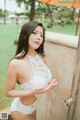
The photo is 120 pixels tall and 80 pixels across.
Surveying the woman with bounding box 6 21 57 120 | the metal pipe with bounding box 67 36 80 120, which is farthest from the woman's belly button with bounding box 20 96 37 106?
the metal pipe with bounding box 67 36 80 120

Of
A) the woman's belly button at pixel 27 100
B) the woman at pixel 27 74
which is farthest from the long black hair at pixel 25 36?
the woman's belly button at pixel 27 100

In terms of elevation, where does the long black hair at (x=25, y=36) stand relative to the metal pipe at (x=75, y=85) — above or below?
above

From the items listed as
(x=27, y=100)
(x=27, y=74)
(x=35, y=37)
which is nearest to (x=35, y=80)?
(x=27, y=74)

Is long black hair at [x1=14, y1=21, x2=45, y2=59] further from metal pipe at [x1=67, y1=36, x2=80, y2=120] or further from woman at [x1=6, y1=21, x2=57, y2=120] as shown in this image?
metal pipe at [x1=67, y1=36, x2=80, y2=120]

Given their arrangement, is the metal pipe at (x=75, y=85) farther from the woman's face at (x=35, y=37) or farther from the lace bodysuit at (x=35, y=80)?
the woman's face at (x=35, y=37)

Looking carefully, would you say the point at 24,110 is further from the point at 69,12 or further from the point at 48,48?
the point at 69,12

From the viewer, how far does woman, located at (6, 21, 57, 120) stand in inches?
75.7

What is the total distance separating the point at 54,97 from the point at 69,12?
17.5m

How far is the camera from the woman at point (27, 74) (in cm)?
192

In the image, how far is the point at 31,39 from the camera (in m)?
1.99

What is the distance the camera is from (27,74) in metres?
1.96

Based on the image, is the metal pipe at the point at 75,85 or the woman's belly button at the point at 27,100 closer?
the metal pipe at the point at 75,85

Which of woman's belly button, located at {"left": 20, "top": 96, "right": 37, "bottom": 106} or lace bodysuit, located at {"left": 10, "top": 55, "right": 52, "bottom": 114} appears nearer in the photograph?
lace bodysuit, located at {"left": 10, "top": 55, "right": 52, "bottom": 114}

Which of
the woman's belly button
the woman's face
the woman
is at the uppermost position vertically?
the woman's face
